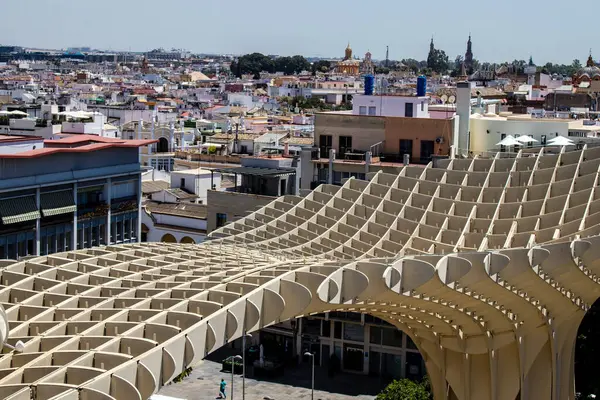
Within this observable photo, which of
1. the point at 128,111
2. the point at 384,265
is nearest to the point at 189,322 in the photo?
the point at 384,265

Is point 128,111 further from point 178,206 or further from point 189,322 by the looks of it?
point 189,322

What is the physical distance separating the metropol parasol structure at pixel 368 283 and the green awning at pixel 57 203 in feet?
37.2

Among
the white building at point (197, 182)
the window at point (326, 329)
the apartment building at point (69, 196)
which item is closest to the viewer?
the apartment building at point (69, 196)

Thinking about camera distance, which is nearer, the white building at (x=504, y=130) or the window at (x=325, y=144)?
the window at (x=325, y=144)

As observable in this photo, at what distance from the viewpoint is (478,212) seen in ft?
112

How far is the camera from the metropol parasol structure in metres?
19.0

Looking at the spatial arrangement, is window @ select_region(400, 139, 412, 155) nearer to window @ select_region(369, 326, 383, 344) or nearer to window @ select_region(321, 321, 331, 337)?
window @ select_region(369, 326, 383, 344)

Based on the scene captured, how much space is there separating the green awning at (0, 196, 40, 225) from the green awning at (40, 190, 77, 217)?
23.6 inches

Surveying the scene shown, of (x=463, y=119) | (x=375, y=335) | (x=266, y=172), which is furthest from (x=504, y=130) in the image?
(x=375, y=335)

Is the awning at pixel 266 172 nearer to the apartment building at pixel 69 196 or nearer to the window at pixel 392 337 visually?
the apartment building at pixel 69 196

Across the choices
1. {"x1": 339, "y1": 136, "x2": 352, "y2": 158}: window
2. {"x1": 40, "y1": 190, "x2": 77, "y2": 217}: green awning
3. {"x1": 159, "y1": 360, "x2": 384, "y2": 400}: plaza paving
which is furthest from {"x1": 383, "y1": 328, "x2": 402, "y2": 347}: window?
{"x1": 40, "y1": 190, "x2": 77, "y2": 217}: green awning

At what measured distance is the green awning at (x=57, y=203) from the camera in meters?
42.2

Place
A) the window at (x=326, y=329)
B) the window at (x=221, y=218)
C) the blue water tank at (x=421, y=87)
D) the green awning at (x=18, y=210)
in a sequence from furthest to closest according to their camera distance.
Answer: the blue water tank at (x=421, y=87), the window at (x=221, y=218), the window at (x=326, y=329), the green awning at (x=18, y=210)

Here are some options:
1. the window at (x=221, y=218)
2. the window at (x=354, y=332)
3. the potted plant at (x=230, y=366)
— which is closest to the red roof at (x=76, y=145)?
the window at (x=221, y=218)
